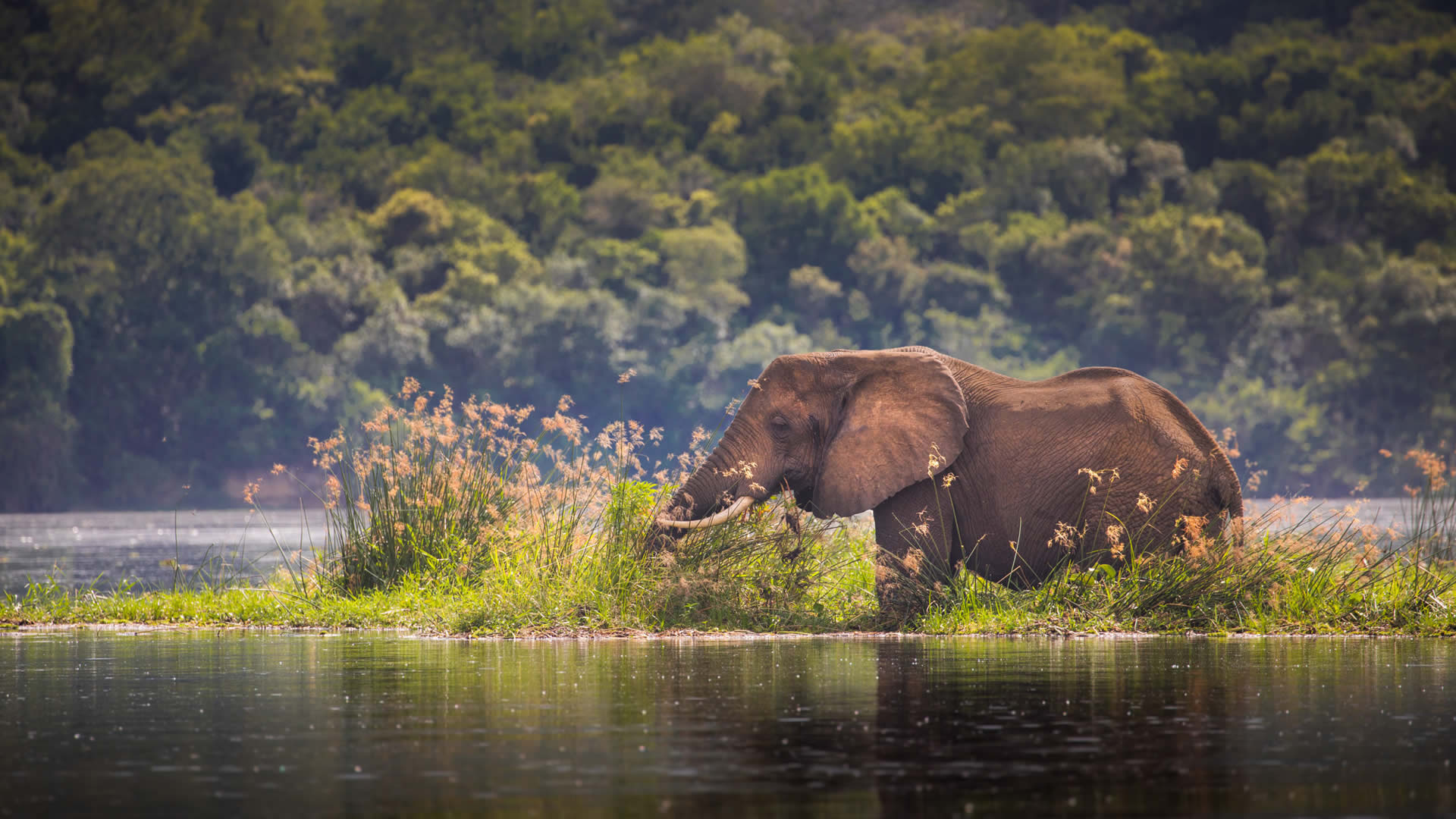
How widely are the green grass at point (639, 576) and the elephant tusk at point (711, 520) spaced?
117 mm

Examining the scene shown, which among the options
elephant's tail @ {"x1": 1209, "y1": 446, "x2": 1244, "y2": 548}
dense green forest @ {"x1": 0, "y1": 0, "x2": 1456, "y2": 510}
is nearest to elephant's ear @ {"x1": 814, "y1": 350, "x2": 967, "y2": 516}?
elephant's tail @ {"x1": 1209, "y1": 446, "x2": 1244, "y2": 548}

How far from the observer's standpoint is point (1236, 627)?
1300 cm

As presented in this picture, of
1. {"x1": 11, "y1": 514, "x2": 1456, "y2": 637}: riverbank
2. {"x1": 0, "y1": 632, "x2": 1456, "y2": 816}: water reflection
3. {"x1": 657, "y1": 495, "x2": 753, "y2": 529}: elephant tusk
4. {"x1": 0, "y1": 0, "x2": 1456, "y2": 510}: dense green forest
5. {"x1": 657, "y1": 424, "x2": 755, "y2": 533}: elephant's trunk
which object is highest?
{"x1": 0, "y1": 0, "x2": 1456, "y2": 510}: dense green forest

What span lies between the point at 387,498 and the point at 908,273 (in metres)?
74.9

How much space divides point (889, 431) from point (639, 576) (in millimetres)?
2052

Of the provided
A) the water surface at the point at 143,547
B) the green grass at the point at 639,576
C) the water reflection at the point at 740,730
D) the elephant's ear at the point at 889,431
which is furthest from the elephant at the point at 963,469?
the water surface at the point at 143,547

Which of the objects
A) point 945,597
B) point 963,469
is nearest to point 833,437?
point 963,469

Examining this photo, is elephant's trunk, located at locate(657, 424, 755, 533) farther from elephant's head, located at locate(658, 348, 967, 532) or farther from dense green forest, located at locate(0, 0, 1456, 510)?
dense green forest, located at locate(0, 0, 1456, 510)

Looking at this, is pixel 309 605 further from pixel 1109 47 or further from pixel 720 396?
pixel 1109 47

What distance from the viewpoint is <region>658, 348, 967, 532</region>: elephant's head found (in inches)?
528

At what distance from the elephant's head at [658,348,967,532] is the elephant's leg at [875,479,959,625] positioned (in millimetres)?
277

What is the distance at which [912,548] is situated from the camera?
527 inches

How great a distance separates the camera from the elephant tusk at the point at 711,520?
43.6 feet

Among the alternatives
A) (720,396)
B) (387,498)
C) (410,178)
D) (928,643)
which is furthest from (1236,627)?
(410,178)
